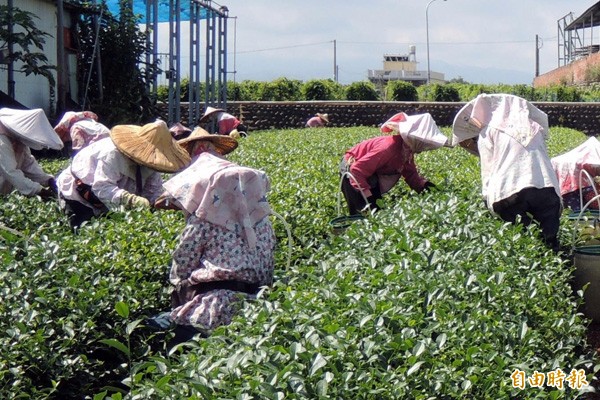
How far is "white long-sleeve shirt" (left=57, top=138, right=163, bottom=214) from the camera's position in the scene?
6.64m

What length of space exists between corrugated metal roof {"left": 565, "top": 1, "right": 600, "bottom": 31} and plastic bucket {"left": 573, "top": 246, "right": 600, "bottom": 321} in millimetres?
40041

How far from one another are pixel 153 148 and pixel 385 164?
2.06 metres

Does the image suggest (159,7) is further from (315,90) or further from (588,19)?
(588,19)

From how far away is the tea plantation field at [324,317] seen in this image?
3199 mm

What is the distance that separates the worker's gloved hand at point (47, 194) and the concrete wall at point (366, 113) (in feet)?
69.5

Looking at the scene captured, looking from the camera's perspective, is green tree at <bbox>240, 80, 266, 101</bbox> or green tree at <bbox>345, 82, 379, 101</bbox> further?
green tree at <bbox>345, 82, 379, 101</bbox>

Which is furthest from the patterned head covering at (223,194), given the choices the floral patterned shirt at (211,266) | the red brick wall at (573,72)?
the red brick wall at (573,72)

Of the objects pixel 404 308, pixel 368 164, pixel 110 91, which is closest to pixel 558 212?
pixel 368 164

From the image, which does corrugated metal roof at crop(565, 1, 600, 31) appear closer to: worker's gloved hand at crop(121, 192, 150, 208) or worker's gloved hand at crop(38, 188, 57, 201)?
worker's gloved hand at crop(38, 188, 57, 201)

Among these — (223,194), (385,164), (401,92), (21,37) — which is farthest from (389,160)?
(401,92)

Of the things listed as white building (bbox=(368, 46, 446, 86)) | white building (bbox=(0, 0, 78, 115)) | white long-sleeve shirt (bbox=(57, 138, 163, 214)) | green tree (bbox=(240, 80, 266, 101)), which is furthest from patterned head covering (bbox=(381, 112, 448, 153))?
white building (bbox=(368, 46, 446, 86))

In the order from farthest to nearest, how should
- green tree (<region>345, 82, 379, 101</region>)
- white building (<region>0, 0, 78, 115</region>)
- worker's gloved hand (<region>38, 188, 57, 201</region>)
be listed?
green tree (<region>345, 82, 379, 101</region>) < white building (<region>0, 0, 78, 115</region>) < worker's gloved hand (<region>38, 188, 57, 201</region>)

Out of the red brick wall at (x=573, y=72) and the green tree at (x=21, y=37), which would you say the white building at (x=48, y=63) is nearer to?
the green tree at (x=21, y=37)

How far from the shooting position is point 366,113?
96.4 feet
